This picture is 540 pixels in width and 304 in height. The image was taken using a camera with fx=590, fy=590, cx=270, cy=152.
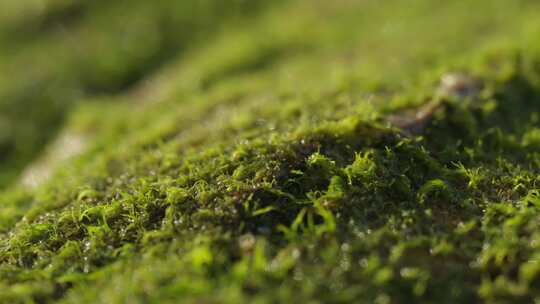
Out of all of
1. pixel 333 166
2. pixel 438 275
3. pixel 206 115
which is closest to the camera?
pixel 438 275

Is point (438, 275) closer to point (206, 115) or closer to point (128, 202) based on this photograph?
point (128, 202)

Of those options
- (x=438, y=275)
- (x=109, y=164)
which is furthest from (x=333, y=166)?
(x=109, y=164)

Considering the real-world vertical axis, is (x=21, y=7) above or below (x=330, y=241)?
above

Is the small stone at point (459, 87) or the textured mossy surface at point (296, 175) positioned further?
the small stone at point (459, 87)

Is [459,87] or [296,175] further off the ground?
[296,175]

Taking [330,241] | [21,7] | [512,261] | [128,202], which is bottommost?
[512,261]

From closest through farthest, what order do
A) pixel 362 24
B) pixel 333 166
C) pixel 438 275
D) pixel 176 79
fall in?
1. pixel 438 275
2. pixel 333 166
3. pixel 176 79
4. pixel 362 24

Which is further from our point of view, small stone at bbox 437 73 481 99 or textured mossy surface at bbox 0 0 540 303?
small stone at bbox 437 73 481 99

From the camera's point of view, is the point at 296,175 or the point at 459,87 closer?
the point at 296,175
